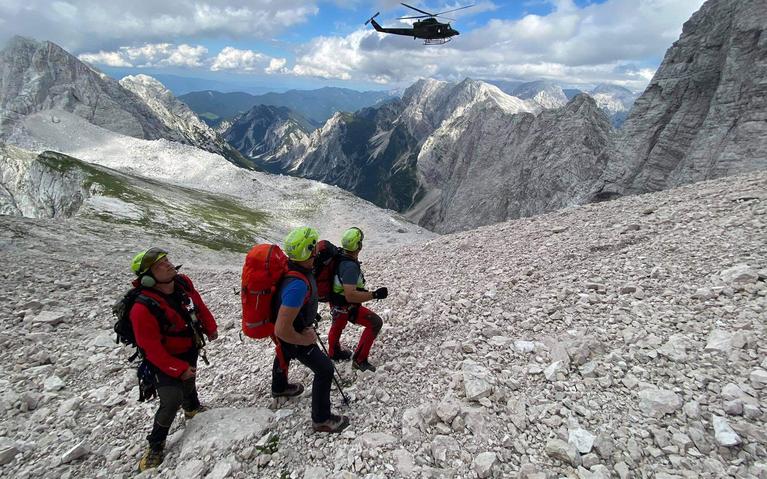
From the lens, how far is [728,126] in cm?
4259

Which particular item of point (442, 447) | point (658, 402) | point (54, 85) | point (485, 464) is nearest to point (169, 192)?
point (442, 447)

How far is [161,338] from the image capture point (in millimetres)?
6660

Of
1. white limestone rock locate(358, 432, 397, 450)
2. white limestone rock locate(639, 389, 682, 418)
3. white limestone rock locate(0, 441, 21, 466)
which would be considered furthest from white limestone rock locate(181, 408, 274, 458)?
white limestone rock locate(639, 389, 682, 418)

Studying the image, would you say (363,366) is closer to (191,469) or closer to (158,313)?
(191,469)

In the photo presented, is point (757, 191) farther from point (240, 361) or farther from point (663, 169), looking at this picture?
point (663, 169)

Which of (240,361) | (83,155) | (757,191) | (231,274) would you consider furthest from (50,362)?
(83,155)

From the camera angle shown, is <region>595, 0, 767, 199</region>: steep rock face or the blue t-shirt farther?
<region>595, 0, 767, 199</region>: steep rock face

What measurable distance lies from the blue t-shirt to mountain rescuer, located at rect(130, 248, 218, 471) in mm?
2216

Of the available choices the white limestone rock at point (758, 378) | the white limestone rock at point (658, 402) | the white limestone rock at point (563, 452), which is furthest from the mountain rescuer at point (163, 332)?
the white limestone rock at point (758, 378)

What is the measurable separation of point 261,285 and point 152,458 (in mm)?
3629

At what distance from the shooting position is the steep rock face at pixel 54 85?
137 meters

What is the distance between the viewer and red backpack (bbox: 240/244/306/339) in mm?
6008

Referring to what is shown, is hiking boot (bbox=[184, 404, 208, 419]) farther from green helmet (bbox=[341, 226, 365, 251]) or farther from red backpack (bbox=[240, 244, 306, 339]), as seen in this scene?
green helmet (bbox=[341, 226, 365, 251])

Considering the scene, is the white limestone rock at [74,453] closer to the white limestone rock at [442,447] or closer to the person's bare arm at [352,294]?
the person's bare arm at [352,294]
